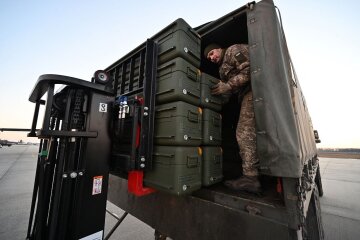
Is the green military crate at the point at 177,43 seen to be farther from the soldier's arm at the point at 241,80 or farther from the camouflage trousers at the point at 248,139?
the camouflage trousers at the point at 248,139

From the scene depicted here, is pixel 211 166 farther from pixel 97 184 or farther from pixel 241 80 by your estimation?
pixel 97 184

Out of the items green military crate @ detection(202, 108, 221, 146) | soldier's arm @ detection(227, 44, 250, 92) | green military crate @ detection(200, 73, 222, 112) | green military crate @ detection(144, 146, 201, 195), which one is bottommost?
green military crate @ detection(144, 146, 201, 195)

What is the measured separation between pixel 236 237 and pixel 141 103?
1328mm

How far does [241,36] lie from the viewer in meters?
2.68

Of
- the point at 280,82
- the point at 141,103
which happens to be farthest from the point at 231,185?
the point at 141,103

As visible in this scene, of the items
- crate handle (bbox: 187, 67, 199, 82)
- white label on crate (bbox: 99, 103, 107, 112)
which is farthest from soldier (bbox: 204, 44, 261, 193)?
Answer: white label on crate (bbox: 99, 103, 107, 112)

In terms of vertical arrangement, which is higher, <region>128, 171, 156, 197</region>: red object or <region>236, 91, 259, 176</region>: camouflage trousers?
<region>236, 91, 259, 176</region>: camouflage trousers

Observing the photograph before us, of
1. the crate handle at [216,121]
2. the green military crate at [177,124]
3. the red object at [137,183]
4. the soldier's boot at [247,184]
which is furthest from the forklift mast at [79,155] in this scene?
the soldier's boot at [247,184]

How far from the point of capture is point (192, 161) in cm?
170

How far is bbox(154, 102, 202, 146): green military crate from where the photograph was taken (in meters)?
1.60

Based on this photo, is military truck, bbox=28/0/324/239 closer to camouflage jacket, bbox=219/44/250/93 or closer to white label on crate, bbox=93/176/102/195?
white label on crate, bbox=93/176/102/195

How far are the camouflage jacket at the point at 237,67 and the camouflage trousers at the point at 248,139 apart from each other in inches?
7.3

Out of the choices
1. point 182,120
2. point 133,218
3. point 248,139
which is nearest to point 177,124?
point 182,120

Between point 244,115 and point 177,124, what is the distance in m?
0.87
